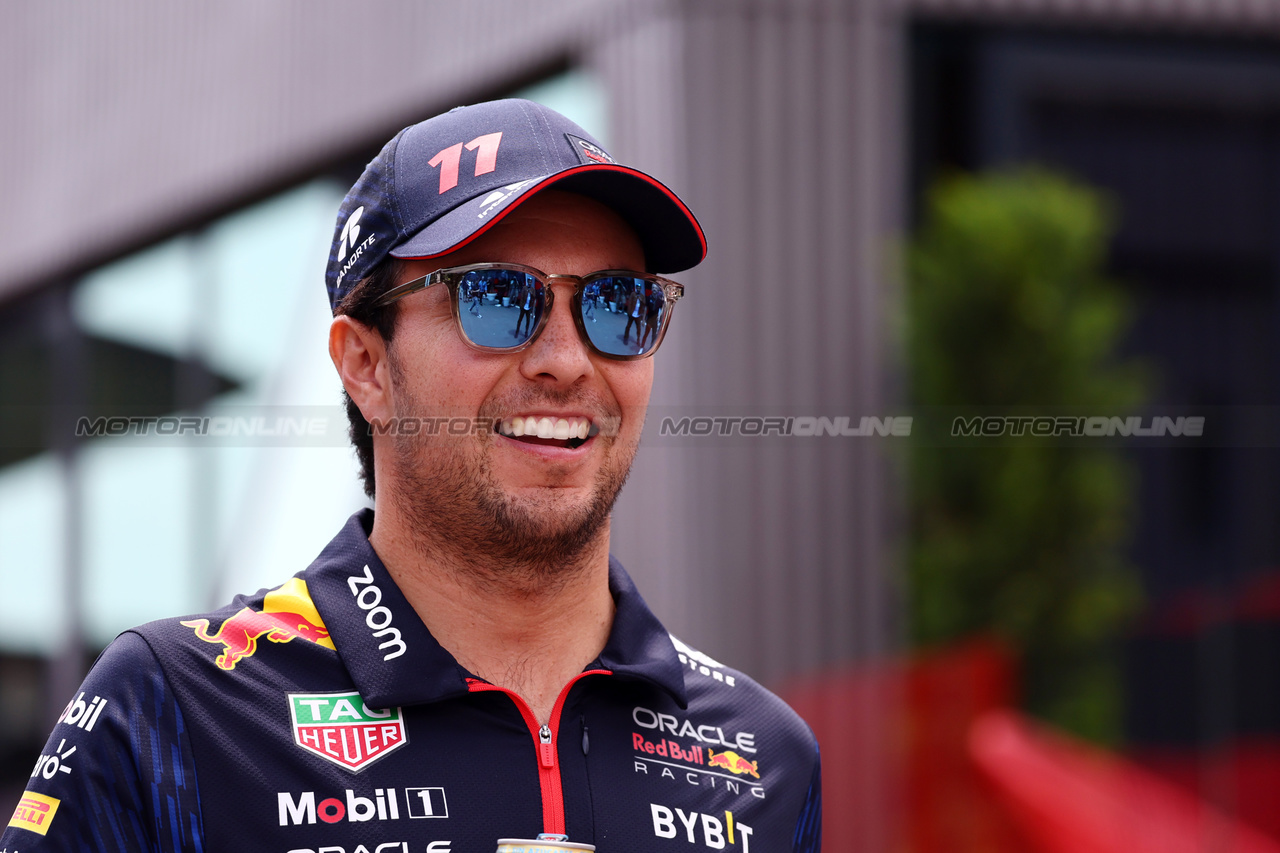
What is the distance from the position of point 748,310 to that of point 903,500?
117cm

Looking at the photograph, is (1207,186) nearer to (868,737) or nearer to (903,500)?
(903,500)

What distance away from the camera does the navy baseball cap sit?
1.62 m

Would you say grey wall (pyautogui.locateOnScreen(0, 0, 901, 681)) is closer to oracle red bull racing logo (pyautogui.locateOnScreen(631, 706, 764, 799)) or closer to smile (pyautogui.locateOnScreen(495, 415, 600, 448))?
oracle red bull racing logo (pyautogui.locateOnScreen(631, 706, 764, 799))

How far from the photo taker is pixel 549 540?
1.65 metres

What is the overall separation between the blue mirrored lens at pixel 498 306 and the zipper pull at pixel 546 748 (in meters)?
0.50

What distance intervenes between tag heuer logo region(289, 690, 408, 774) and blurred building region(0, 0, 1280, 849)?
3.96 metres

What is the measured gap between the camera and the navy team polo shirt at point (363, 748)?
1.44 metres

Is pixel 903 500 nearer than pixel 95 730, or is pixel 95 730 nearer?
pixel 95 730

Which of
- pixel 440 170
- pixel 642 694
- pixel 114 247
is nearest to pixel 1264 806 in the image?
pixel 642 694
